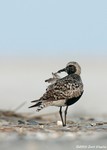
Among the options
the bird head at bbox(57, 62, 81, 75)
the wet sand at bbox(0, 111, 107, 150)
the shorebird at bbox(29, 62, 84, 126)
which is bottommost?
the wet sand at bbox(0, 111, 107, 150)

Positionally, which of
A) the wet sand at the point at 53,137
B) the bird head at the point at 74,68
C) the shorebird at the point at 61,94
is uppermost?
the bird head at the point at 74,68

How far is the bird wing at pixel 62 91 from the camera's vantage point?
1487 cm

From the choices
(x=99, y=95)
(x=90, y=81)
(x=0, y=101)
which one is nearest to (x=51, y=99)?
(x=0, y=101)

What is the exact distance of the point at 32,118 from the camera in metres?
17.7

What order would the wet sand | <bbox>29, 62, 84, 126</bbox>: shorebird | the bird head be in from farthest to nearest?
the bird head < <bbox>29, 62, 84, 126</bbox>: shorebird < the wet sand

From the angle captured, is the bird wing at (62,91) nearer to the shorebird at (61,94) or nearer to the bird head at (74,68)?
the shorebird at (61,94)

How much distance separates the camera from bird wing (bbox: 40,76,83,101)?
14.9 metres

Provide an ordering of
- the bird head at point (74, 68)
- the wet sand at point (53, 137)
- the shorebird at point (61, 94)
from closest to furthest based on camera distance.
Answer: the wet sand at point (53, 137), the shorebird at point (61, 94), the bird head at point (74, 68)

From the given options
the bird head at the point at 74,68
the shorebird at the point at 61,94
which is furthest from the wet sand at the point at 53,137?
the bird head at the point at 74,68

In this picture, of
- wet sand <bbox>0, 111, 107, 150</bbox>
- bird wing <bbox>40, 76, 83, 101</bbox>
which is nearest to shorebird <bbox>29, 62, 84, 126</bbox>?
bird wing <bbox>40, 76, 83, 101</bbox>

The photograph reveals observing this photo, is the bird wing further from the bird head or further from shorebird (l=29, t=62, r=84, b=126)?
the bird head

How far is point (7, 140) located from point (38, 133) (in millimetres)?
1037

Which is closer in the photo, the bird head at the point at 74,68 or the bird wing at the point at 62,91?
the bird wing at the point at 62,91

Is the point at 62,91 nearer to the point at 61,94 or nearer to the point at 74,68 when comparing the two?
the point at 61,94
